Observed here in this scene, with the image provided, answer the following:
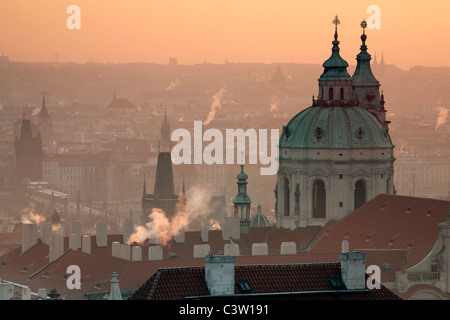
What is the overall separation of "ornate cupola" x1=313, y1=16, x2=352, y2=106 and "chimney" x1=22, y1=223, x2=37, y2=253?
76.7 ft

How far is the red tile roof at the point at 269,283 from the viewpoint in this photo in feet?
155

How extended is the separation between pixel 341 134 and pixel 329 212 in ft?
16.2

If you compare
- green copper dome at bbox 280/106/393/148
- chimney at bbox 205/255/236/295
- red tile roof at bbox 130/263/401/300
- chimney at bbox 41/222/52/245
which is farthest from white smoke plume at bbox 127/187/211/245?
chimney at bbox 205/255/236/295

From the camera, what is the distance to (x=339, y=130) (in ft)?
324

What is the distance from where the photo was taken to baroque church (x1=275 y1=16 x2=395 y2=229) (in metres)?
98.4

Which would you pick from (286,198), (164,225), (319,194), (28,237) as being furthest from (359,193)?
(164,225)

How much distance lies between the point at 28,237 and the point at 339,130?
85.7ft

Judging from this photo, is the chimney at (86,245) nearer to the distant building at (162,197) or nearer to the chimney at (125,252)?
the chimney at (125,252)

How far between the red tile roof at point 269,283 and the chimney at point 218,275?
25cm

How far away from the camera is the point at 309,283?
161 ft

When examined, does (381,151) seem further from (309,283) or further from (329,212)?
(309,283)

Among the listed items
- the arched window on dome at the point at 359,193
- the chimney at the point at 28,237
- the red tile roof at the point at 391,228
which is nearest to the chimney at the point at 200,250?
the red tile roof at the point at 391,228

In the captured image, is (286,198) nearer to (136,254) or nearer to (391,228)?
(136,254)
